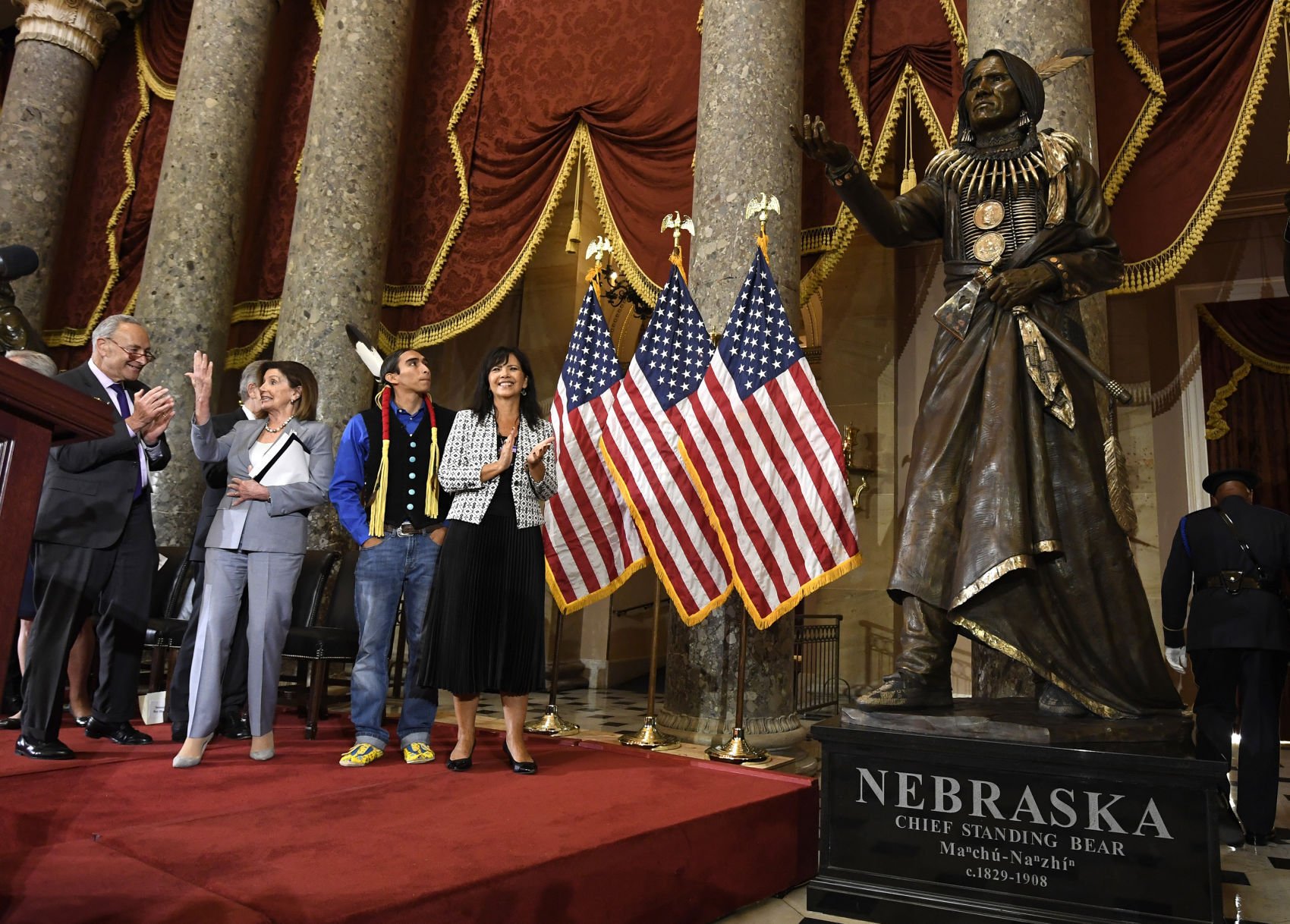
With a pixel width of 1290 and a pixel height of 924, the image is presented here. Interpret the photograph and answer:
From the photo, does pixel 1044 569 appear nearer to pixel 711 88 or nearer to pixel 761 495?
pixel 761 495

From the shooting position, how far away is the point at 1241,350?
8.44 m

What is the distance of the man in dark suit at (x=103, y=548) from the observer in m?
3.37

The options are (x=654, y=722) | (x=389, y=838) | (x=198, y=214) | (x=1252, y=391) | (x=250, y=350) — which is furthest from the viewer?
(x=1252, y=391)

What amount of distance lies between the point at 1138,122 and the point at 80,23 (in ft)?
30.3

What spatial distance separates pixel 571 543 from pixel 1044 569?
2580mm

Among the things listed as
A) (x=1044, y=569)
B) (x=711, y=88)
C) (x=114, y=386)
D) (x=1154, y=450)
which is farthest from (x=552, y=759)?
(x=1154, y=450)

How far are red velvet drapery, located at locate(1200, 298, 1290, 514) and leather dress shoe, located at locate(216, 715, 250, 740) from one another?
8.15m

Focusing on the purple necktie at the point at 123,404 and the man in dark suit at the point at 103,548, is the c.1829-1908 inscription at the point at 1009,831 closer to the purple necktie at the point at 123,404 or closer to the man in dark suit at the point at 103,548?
the man in dark suit at the point at 103,548

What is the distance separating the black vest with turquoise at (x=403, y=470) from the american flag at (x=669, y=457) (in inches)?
44.8

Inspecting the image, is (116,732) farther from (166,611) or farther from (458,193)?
(458,193)

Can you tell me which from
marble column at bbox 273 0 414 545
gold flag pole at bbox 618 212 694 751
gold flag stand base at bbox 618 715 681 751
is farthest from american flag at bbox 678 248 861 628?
marble column at bbox 273 0 414 545

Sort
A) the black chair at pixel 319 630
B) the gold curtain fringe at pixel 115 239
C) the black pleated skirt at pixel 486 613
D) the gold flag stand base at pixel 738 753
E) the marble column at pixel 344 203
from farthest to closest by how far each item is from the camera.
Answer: the gold curtain fringe at pixel 115 239
the marble column at pixel 344 203
the black chair at pixel 319 630
the gold flag stand base at pixel 738 753
the black pleated skirt at pixel 486 613

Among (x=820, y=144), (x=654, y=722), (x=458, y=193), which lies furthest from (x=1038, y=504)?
(x=458, y=193)

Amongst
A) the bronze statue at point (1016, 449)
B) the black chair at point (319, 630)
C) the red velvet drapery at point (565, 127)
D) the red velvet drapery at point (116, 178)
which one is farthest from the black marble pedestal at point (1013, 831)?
the red velvet drapery at point (116, 178)
